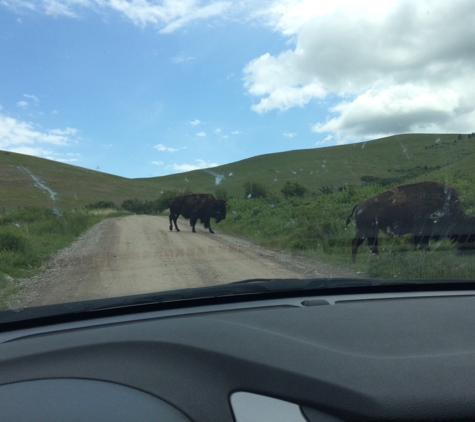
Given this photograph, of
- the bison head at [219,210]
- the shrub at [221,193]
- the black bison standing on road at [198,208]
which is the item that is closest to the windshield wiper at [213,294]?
the black bison standing on road at [198,208]

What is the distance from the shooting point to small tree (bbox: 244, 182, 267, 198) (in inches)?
872

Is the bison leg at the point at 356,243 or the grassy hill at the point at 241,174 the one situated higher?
the grassy hill at the point at 241,174

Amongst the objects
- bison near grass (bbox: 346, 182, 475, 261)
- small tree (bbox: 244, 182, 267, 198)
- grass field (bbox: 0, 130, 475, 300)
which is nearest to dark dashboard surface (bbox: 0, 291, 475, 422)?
grass field (bbox: 0, 130, 475, 300)

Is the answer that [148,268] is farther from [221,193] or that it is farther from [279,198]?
[279,198]

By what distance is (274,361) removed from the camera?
207 cm

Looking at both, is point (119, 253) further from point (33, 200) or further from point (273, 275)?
point (33, 200)

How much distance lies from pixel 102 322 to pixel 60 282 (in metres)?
5.95

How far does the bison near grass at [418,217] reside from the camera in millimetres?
10359

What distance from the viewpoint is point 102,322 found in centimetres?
291

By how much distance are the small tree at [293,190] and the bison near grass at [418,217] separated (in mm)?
9138

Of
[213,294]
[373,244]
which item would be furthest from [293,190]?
[213,294]

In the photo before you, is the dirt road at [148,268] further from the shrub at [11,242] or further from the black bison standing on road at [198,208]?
the black bison standing on road at [198,208]

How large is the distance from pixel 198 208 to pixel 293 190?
482 cm

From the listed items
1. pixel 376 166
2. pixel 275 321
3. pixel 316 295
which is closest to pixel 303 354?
pixel 275 321
